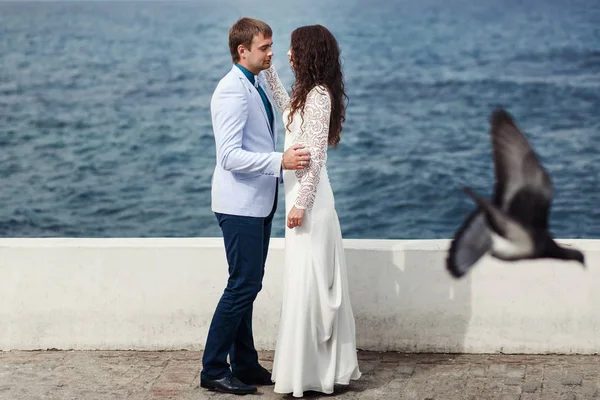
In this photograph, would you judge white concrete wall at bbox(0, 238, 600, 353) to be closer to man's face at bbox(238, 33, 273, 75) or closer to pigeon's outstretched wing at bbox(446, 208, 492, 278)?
pigeon's outstretched wing at bbox(446, 208, 492, 278)

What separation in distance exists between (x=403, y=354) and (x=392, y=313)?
0.20 metres

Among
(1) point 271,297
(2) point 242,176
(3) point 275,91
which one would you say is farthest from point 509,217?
(2) point 242,176

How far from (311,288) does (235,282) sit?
1.04ft

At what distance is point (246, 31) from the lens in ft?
13.2

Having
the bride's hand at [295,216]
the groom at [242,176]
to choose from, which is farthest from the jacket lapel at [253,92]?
the bride's hand at [295,216]

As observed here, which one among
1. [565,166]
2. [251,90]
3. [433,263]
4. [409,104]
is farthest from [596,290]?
[409,104]

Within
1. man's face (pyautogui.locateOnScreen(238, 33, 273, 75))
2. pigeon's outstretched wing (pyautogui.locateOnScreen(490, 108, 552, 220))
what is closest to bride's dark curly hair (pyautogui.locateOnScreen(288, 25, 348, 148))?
man's face (pyautogui.locateOnScreen(238, 33, 273, 75))

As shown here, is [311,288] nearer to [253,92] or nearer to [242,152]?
[242,152]

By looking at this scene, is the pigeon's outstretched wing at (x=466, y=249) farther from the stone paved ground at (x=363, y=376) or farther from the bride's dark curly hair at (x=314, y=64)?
the bride's dark curly hair at (x=314, y=64)

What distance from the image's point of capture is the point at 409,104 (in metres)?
40.4

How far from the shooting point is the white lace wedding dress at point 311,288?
4.07 meters

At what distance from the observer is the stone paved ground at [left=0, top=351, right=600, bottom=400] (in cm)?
420

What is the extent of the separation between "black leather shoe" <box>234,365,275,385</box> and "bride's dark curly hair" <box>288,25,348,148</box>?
1097mm

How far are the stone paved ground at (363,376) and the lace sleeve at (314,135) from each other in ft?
2.84
